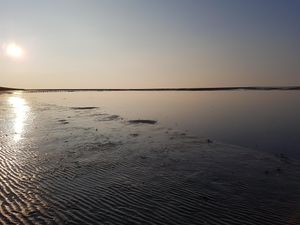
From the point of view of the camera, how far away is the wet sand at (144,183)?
941 cm

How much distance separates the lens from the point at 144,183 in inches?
499

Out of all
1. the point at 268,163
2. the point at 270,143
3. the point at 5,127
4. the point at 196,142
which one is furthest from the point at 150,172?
the point at 5,127

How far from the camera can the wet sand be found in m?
9.41

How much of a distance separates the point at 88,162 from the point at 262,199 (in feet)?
27.9

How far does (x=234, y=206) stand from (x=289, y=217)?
1568mm

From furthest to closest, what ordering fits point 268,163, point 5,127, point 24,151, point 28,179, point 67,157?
point 5,127
point 24,151
point 67,157
point 268,163
point 28,179

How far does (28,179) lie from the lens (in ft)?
42.7

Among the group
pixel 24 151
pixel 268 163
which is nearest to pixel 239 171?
pixel 268 163

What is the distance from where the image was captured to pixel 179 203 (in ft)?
34.2

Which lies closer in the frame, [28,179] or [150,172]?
[28,179]

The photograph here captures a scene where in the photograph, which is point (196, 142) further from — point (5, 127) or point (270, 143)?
point (5, 127)

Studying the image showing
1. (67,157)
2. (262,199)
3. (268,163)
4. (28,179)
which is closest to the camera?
(262,199)

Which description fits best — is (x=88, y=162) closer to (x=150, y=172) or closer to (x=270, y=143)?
(x=150, y=172)

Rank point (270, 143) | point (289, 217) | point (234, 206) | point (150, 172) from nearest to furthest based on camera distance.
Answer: point (289, 217) < point (234, 206) < point (150, 172) < point (270, 143)
